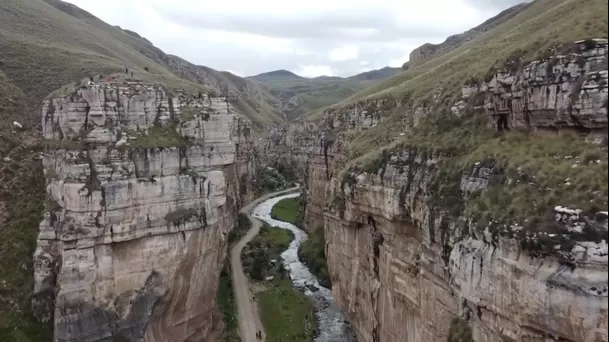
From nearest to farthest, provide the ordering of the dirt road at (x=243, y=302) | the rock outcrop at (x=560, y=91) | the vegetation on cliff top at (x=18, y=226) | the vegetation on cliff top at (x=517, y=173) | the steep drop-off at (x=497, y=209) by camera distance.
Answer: the steep drop-off at (x=497, y=209) → the vegetation on cliff top at (x=517, y=173) → the rock outcrop at (x=560, y=91) → the vegetation on cliff top at (x=18, y=226) → the dirt road at (x=243, y=302)

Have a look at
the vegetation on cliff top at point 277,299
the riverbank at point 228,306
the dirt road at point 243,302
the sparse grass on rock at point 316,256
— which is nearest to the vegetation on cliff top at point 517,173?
the vegetation on cliff top at point 277,299

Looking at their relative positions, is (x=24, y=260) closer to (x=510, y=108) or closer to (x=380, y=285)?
(x=380, y=285)

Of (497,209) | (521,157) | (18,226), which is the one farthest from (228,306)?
(521,157)

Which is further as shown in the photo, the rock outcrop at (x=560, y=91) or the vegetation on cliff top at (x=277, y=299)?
the vegetation on cliff top at (x=277, y=299)

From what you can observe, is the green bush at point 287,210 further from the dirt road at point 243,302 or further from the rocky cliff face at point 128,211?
the rocky cliff face at point 128,211

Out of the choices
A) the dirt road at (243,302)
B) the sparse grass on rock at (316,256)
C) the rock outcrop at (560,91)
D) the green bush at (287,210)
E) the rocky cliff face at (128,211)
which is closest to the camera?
the rock outcrop at (560,91)

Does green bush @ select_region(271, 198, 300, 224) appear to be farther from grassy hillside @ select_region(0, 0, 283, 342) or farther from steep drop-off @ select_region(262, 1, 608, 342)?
steep drop-off @ select_region(262, 1, 608, 342)
